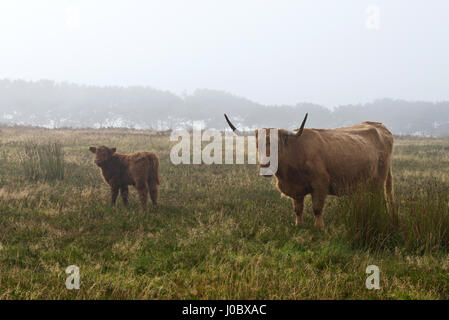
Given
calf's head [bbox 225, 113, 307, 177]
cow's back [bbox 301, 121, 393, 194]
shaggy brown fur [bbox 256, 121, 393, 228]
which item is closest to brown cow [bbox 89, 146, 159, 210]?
calf's head [bbox 225, 113, 307, 177]

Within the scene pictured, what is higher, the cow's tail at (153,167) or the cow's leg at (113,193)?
the cow's tail at (153,167)

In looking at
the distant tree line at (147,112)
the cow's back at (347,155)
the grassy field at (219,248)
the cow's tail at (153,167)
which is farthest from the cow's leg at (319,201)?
the distant tree line at (147,112)

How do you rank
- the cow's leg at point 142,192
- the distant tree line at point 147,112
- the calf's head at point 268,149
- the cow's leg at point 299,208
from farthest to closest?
1. the distant tree line at point 147,112
2. the cow's leg at point 142,192
3. the cow's leg at point 299,208
4. the calf's head at point 268,149

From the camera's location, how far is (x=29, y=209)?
7285mm

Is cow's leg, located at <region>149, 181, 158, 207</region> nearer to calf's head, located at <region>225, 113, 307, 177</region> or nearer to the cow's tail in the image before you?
the cow's tail

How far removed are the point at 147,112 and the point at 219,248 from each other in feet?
314

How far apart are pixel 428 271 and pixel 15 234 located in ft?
20.4

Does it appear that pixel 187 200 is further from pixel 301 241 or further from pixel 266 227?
pixel 301 241

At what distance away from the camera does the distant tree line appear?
9325 centimetres

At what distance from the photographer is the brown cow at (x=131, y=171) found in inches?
304

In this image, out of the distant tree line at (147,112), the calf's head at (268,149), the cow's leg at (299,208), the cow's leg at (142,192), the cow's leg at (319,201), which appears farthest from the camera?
the distant tree line at (147,112)

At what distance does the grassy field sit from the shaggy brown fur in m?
0.49

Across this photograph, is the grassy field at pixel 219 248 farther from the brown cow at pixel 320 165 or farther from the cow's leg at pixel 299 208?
the brown cow at pixel 320 165

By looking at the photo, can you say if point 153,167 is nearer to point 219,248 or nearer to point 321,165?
point 219,248
